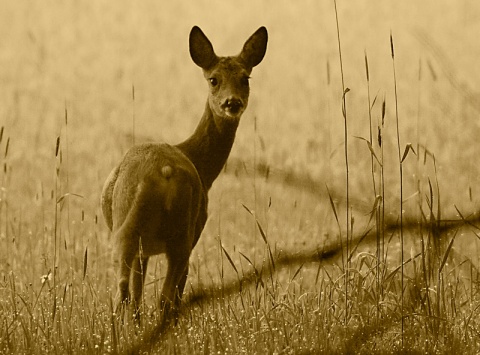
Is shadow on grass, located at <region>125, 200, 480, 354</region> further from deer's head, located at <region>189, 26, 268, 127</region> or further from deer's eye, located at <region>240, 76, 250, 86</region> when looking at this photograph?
deer's eye, located at <region>240, 76, 250, 86</region>

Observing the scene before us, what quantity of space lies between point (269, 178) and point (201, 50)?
1341 mm

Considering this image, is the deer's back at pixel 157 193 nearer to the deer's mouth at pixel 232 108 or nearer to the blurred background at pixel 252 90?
the deer's mouth at pixel 232 108

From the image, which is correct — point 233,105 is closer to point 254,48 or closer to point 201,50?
point 201,50

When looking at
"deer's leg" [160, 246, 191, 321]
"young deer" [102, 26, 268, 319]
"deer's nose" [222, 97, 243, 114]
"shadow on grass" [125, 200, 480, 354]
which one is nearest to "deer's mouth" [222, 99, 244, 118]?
"deer's nose" [222, 97, 243, 114]

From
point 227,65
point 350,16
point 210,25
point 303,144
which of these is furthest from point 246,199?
point 350,16

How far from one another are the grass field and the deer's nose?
0.46 meters

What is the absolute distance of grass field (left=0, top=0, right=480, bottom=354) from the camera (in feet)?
13.6

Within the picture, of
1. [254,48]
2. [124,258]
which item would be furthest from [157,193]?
[254,48]

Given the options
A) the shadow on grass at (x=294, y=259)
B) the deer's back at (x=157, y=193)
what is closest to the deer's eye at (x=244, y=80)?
the deer's back at (x=157, y=193)

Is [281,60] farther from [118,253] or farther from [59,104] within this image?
[118,253]

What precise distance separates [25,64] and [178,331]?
8262mm

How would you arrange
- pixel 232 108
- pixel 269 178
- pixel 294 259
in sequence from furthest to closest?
pixel 232 108 → pixel 269 178 → pixel 294 259

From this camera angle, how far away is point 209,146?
227 inches

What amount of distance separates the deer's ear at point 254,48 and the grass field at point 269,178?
0.64 metres
